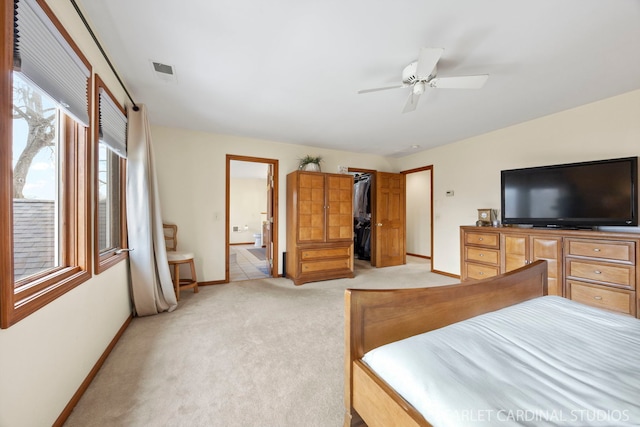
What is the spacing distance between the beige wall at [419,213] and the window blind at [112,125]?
20.2 feet

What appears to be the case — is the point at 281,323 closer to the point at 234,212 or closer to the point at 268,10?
the point at 268,10

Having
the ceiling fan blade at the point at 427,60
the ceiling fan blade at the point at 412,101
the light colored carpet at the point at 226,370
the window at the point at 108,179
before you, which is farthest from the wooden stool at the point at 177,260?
the ceiling fan blade at the point at 427,60

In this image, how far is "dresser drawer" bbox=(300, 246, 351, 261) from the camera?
12.7ft

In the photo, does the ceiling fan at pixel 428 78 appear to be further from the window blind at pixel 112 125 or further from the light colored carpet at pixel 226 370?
the window blind at pixel 112 125

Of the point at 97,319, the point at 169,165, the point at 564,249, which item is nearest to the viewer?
the point at 97,319

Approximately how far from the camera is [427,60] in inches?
68.6

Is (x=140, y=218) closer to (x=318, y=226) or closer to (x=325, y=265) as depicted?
(x=318, y=226)

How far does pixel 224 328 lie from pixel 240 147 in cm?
279

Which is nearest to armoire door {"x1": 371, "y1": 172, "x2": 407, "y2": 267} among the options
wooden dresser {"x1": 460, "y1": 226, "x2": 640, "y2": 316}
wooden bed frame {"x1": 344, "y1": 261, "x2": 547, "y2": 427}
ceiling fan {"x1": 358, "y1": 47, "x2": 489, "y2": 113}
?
wooden dresser {"x1": 460, "y1": 226, "x2": 640, "y2": 316}

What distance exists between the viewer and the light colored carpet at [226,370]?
1332mm

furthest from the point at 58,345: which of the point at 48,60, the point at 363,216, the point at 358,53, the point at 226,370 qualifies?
the point at 363,216

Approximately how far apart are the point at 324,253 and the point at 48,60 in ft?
11.4

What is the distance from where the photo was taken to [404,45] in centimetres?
181

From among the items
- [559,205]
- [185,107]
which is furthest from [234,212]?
[559,205]
